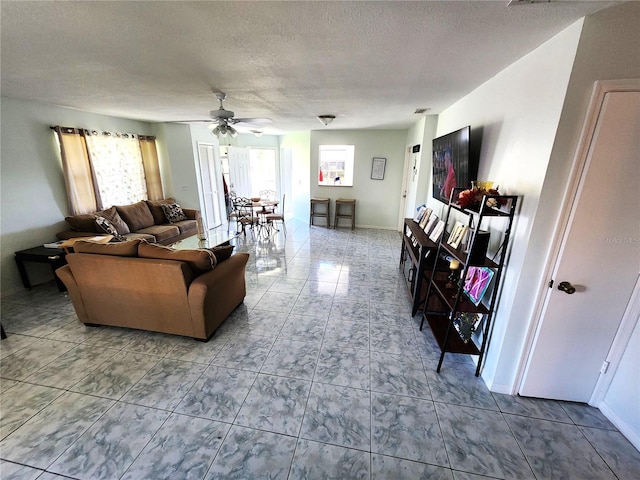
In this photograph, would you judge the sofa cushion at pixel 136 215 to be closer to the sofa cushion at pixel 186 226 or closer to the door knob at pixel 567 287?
the sofa cushion at pixel 186 226

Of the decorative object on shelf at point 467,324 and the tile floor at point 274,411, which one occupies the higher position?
the decorative object on shelf at point 467,324

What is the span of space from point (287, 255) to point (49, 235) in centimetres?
334

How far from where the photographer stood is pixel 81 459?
1409mm

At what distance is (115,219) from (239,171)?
3.74 metres

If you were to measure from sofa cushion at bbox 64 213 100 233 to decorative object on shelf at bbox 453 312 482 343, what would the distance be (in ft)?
15.8

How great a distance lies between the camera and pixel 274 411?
1.70 metres

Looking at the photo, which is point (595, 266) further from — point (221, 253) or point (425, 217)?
point (221, 253)

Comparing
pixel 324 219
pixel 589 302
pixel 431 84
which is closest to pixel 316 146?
pixel 324 219

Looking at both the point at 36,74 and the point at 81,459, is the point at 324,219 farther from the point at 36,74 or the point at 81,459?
the point at 81,459

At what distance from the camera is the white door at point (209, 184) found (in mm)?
5887

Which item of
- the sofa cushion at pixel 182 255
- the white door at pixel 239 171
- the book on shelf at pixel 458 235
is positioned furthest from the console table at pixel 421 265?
the white door at pixel 239 171

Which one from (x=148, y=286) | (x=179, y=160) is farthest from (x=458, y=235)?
(x=179, y=160)

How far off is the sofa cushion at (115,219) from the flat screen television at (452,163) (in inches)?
189

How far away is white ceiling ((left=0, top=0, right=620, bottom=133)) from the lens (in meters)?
1.26
